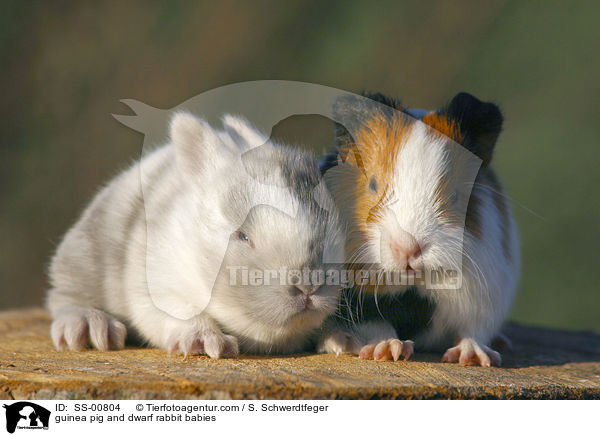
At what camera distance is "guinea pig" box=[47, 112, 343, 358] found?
10.5 ft

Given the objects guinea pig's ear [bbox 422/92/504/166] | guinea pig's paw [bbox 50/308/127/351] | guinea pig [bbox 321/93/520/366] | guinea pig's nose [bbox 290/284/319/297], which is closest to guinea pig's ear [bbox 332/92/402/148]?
guinea pig [bbox 321/93/520/366]

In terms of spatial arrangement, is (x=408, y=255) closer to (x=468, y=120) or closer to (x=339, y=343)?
(x=339, y=343)

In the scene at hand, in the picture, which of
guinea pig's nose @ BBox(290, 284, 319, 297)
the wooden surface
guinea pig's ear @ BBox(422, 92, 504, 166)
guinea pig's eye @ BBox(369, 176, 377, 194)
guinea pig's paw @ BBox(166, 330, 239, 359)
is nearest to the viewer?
the wooden surface

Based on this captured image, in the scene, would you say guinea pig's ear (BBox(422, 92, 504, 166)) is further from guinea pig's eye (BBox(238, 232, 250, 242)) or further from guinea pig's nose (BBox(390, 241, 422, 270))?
guinea pig's eye (BBox(238, 232, 250, 242))

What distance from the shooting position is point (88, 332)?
3822 mm

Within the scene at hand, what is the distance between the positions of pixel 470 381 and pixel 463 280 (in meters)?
0.65

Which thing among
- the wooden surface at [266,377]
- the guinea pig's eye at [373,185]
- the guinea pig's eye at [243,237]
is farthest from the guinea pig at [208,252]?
the guinea pig's eye at [373,185]

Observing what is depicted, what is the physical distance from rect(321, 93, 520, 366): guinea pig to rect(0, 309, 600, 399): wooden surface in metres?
0.21

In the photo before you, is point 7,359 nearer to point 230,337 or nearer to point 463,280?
point 230,337
